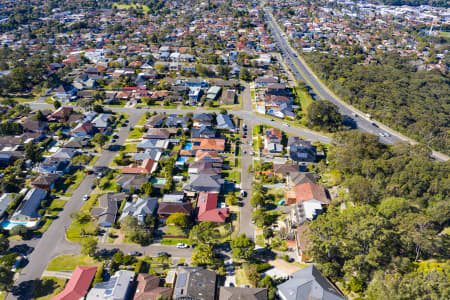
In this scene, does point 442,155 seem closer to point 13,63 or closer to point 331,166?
point 331,166

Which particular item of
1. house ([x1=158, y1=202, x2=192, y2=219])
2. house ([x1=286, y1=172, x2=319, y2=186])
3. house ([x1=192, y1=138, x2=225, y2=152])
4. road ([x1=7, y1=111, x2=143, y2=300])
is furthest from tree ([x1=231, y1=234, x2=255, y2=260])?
house ([x1=192, y1=138, x2=225, y2=152])

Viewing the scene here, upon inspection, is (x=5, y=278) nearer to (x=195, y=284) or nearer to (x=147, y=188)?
(x=147, y=188)

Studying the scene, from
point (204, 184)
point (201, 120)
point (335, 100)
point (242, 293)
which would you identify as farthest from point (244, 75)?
point (242, 293)

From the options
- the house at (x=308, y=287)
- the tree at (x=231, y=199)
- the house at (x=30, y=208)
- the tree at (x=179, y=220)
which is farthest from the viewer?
the tree at (x=231, y=199)

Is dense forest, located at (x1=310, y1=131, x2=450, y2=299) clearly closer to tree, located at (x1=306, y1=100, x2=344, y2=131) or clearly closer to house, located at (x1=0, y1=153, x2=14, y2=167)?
tree, located at (x1=306, y1=100, x2=344, y2=131)

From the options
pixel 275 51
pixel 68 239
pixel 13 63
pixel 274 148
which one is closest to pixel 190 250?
pixel 68 239

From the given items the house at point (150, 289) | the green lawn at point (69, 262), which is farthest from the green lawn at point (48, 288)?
the house at point (150, 289)

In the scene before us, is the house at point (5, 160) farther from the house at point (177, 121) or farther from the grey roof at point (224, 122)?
the grey roof at point (224, 122)
